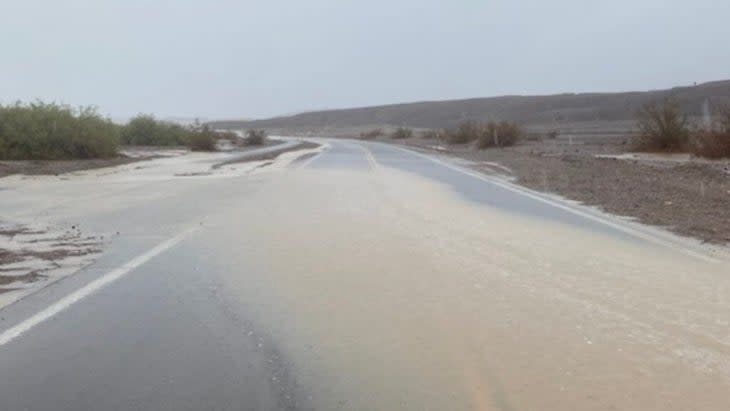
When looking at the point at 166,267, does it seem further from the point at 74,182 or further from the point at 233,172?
the point at 233,172

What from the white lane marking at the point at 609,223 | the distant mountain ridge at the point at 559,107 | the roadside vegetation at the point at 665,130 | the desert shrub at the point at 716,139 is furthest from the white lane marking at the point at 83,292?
the distant mountain ridge at the point at 559,107

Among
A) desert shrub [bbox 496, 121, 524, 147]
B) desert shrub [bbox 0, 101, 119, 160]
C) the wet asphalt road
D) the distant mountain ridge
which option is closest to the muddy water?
the wet asphalt road

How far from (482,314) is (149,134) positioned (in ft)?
208

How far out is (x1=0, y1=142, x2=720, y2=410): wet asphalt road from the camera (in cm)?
590

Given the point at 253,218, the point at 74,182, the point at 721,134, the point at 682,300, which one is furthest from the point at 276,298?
the point at 721,134

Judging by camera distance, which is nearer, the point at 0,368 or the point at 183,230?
the point at 0,368

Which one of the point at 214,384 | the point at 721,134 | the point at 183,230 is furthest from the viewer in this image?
the point at 721,134

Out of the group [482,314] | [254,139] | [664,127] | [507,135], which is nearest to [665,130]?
[664,127]

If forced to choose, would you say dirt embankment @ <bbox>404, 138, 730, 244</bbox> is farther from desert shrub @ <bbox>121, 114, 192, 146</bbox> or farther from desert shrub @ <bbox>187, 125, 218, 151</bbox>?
desert shrub @ <bbox>121, 114, 192, 146</bbox>

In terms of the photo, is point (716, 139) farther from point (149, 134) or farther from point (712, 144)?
point (149, 134)

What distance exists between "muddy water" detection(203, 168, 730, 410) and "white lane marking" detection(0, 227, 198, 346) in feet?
2.86

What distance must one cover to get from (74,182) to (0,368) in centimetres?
2089

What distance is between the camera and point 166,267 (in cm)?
1084

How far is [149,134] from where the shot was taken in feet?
226
